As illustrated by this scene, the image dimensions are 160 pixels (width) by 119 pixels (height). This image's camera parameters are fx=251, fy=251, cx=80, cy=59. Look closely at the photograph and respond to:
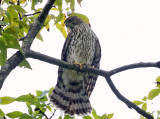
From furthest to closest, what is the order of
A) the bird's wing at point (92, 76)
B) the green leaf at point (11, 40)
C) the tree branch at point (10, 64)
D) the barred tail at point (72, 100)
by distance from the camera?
the bird's wing at point (92, 76) < the barred tail at point (72, 100) < the tree branch at point (10, 64) < the green leaf at point (11, 40)

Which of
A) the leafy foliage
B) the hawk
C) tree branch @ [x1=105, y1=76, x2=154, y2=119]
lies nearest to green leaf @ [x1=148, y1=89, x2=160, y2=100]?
tree branch @ [x1=105, y1=76, x2=154, y2=119]

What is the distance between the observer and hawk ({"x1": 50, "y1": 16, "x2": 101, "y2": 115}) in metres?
4.59

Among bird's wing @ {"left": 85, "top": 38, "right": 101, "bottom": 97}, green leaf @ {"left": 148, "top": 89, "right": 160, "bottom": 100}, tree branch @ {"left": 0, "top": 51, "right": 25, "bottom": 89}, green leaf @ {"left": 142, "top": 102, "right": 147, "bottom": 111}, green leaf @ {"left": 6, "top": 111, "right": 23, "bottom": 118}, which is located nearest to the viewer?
tree branch @ {"left": 0, "top": 51, "right": 25, "bottom": 89}

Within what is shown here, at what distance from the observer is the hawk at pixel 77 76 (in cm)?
459

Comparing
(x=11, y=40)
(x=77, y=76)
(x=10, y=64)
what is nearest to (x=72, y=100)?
(x=77, y=76)

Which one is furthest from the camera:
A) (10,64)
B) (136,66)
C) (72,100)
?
(72,100)

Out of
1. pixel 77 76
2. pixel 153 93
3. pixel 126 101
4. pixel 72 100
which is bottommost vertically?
pixel 72 100

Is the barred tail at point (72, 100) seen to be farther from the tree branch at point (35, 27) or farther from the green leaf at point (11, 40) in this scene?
the green leaf at point (11, 40)

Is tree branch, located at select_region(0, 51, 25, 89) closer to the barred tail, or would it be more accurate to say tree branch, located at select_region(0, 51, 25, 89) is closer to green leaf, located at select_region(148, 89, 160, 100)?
green leaf, located at select_region(148, 89, 160, 100)

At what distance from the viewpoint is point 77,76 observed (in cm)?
480

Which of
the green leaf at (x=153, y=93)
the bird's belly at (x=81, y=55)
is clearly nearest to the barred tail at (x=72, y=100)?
the bird's belly at (x=81, y=55)

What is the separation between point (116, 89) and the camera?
119 inches

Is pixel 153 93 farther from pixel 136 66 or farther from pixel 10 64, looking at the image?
pixel 10 64

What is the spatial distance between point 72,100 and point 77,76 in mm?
463
